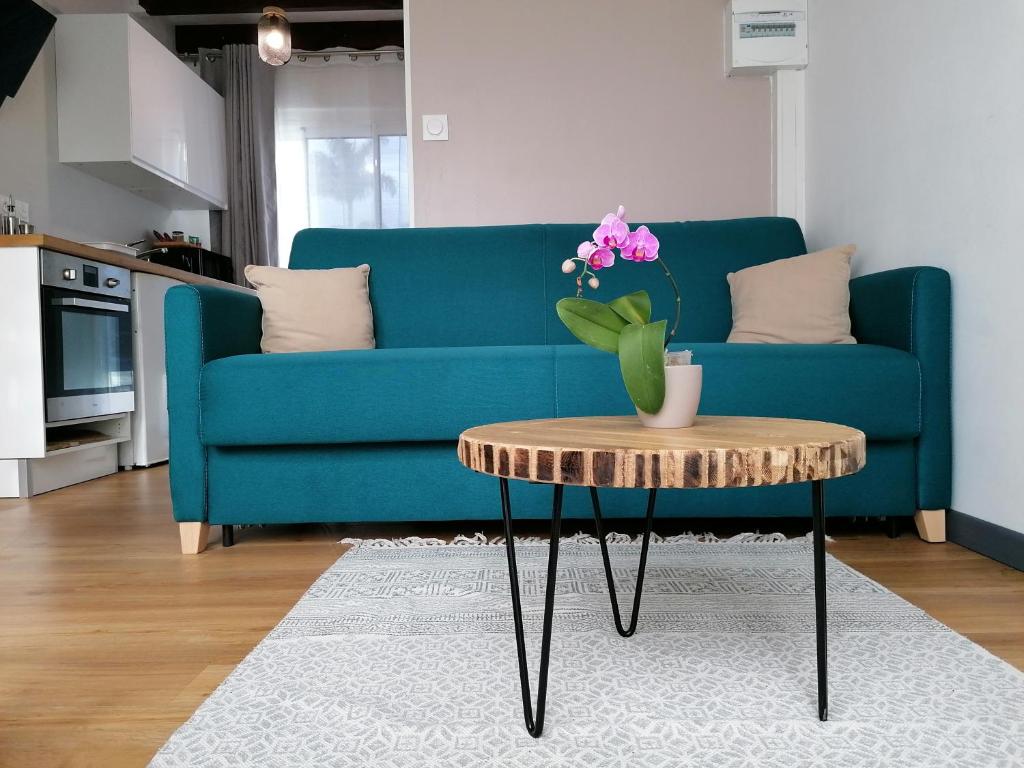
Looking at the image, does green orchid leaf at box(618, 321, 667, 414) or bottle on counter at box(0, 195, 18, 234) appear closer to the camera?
green orchid leaf at box(618, 321, 667, 414)

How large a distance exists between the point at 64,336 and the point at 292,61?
385 cm

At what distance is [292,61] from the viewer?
6082mm

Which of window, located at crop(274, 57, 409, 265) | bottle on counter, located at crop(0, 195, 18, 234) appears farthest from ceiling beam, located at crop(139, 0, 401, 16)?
bottle on counter, located at crop(0, 195, 18, 234)

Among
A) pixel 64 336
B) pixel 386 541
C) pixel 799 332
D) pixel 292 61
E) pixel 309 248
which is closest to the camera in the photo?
pixel 386 541

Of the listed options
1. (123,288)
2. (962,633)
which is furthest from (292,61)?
(962,633)

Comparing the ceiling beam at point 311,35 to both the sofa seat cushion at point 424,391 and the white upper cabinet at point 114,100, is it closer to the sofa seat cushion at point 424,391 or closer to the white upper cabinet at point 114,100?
the white upper cabinet at point 114,100

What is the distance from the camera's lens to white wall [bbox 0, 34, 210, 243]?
3598 mm

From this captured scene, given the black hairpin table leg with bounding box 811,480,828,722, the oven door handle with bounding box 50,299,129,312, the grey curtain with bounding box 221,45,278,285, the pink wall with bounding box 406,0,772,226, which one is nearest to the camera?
the black hairpin table leg with bounding box 811,480,828,722

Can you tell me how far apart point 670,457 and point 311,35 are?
612cm

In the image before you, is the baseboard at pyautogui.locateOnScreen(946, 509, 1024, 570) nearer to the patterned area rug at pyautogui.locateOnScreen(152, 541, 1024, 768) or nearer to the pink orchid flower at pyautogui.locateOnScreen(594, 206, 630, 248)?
the patterned area rug at pyautogui.locateOnScreen(152, 541, 1024, 768)

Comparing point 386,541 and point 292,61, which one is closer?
point 386,541

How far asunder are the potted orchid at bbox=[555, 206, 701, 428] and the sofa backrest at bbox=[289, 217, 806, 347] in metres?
1.43

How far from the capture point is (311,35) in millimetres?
5961

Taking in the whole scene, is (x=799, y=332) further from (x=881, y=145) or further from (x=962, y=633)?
(x=962, y=633)
